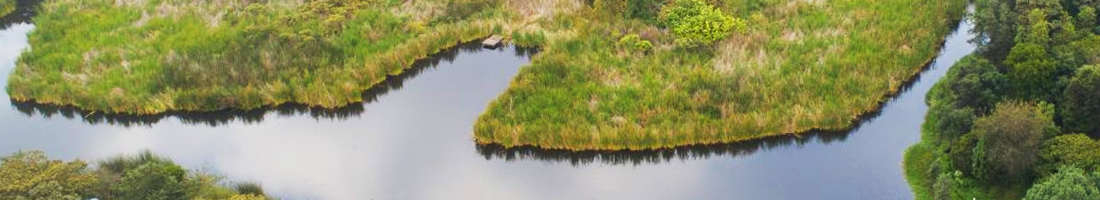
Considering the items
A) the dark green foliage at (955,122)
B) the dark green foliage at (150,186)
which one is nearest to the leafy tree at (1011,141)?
the dark green foliage at (955,122)

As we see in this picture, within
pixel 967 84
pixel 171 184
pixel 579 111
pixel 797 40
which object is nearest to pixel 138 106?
pixel 171 184

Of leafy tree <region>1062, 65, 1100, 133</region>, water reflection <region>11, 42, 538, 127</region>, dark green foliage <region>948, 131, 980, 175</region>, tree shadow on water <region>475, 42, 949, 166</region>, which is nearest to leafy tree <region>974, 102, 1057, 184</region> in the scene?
dark green foliage <region>948, 131, 980, 175</region>

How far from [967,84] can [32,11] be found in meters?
37.8

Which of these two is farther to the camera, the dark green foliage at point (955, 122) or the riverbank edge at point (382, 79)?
the riverbank edge at point (382, 79)

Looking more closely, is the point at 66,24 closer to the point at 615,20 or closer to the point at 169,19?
the point at 169,19

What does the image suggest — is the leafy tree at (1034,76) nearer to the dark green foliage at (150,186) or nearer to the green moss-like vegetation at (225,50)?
the green moss-like vegetation at (225,50)

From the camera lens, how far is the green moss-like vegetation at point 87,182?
19.4m

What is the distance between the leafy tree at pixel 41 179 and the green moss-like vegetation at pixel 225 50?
7.25 metres

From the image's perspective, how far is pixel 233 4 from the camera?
35719 millimetres

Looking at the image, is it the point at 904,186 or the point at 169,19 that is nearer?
the point at 904,186

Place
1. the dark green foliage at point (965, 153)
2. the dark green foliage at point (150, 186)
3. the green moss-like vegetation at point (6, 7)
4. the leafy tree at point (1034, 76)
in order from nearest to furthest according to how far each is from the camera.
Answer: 1. the dark green foliage at point (150, 186)
2. the dark green foliage at point (965, 153)
3. the leafy tree at point (1034, 76)
4. the green moss-like vegetation at point (6, 7)

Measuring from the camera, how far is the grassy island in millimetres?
24422

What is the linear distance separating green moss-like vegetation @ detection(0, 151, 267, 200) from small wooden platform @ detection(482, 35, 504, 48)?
40.0 feet

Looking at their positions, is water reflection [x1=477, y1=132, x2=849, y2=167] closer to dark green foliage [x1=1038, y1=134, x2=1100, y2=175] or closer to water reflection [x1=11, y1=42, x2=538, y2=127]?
dark green foliage [x1=1038, y1=134, x2=1100, y2=175]
